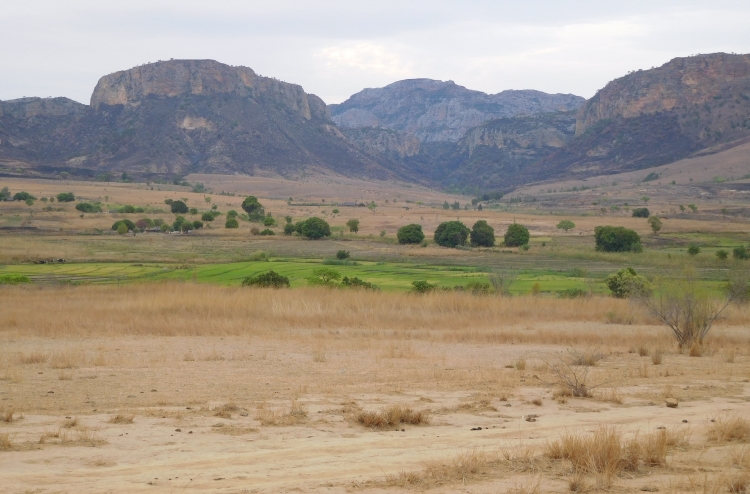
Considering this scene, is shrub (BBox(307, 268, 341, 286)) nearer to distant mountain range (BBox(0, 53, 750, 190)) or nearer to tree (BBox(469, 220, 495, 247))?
tree (BBox(469, 220, 495, 247))

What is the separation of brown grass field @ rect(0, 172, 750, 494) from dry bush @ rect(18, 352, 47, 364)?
0.05 m

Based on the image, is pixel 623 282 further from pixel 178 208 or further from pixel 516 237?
pixel 178 208

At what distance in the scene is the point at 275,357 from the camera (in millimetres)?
18547

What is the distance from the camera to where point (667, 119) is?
17950cm

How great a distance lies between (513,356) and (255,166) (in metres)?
155

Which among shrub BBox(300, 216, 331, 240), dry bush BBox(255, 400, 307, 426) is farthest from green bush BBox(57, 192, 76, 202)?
dry bush BBox(255, 400, 307, 426)

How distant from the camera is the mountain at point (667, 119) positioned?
169 meters

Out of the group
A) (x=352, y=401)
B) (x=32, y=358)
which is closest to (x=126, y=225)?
(x=32, y=358)

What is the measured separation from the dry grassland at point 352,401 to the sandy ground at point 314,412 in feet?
0.13

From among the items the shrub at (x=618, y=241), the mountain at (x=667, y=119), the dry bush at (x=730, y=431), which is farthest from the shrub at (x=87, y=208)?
the mountain at (x=667, y=119)

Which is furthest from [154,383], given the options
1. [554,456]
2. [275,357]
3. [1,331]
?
[1,331]

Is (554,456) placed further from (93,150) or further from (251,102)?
(251,102)

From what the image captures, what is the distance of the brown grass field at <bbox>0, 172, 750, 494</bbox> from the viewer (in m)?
8.88

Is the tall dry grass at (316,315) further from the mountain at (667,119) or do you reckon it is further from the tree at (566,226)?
the mountain at (667,119)
